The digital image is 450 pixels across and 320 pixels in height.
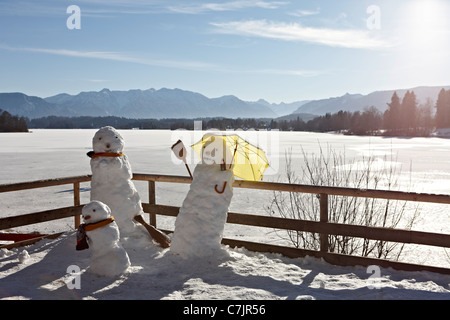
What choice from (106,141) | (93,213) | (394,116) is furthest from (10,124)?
(93,213)

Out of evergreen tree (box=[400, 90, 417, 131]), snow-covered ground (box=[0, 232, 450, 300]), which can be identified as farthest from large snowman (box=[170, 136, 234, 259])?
evergreen tree (box=[400, 90, 417, 131])

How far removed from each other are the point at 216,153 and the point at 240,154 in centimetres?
40

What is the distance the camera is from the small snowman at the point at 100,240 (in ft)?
13.8

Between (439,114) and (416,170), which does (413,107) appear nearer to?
(439,114)

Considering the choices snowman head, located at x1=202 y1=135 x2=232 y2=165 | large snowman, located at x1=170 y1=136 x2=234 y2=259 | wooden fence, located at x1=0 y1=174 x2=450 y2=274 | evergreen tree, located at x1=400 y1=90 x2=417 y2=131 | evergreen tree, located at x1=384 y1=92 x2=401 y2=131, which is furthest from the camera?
evergreen tree, located at x1=384 y1=92 x2=401 y2=131

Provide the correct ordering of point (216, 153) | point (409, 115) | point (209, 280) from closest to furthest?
point (209, 280), point (216, 153), point (409, 115)

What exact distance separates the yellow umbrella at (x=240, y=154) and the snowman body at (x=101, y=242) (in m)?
1.47

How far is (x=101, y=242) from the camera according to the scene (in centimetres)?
423

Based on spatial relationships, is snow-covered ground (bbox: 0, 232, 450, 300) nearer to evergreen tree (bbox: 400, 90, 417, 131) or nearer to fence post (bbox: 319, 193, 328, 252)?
fence post (bbox: 319, 193, 328, 252)

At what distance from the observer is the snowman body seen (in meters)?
4.22

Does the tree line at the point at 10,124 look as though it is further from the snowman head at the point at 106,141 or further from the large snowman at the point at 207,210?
the large snowman at the point at 207,210

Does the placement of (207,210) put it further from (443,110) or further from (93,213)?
(443,110)

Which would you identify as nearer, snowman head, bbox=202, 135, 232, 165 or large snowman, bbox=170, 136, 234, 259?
large snowman, bbox=170, 136, 234, 259

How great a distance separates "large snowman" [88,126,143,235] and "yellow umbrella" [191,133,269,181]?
1080 millimetres
